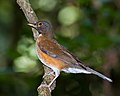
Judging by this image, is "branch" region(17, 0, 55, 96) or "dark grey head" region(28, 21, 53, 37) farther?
"dark grey head" region(28, 21, 53, 37)

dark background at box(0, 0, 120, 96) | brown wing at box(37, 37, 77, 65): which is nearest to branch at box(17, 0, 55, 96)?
brown wing at box(37, 37, 77, 65)

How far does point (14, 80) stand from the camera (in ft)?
20.8

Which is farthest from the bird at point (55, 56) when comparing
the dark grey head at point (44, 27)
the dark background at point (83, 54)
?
the dark background at point (83, 54)

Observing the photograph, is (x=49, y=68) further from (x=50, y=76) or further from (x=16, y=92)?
(x=16, y=92)

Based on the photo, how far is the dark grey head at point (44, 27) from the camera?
544 cm

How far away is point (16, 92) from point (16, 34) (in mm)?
1331

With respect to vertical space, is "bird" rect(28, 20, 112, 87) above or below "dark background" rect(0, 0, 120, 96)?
above

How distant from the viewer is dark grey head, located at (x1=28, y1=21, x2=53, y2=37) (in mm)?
5441

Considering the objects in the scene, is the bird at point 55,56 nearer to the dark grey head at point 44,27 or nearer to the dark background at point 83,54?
the dark grey head at point 44,27

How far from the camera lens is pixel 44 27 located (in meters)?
5.61

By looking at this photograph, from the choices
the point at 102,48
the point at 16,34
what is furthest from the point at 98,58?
the point at 16,34

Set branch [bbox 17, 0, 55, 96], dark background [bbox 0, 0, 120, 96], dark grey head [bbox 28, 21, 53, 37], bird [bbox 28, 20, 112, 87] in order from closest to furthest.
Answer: branch [bbox 17, 0, 55, 96] < bird [bbox 28, 20, 112, 87] < dark grey head [bbox 28, 21, 53, 37] < dark background [bbox 0, 0, 120, 96]

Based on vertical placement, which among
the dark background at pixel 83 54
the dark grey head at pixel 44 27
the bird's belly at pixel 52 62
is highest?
the dark grey head at pixel 44 27

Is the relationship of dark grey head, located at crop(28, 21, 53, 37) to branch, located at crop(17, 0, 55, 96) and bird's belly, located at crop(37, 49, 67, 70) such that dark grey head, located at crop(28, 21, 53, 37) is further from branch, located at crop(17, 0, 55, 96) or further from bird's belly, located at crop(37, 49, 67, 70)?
bird's belly, located at crop(37, 49, 67, 70)
